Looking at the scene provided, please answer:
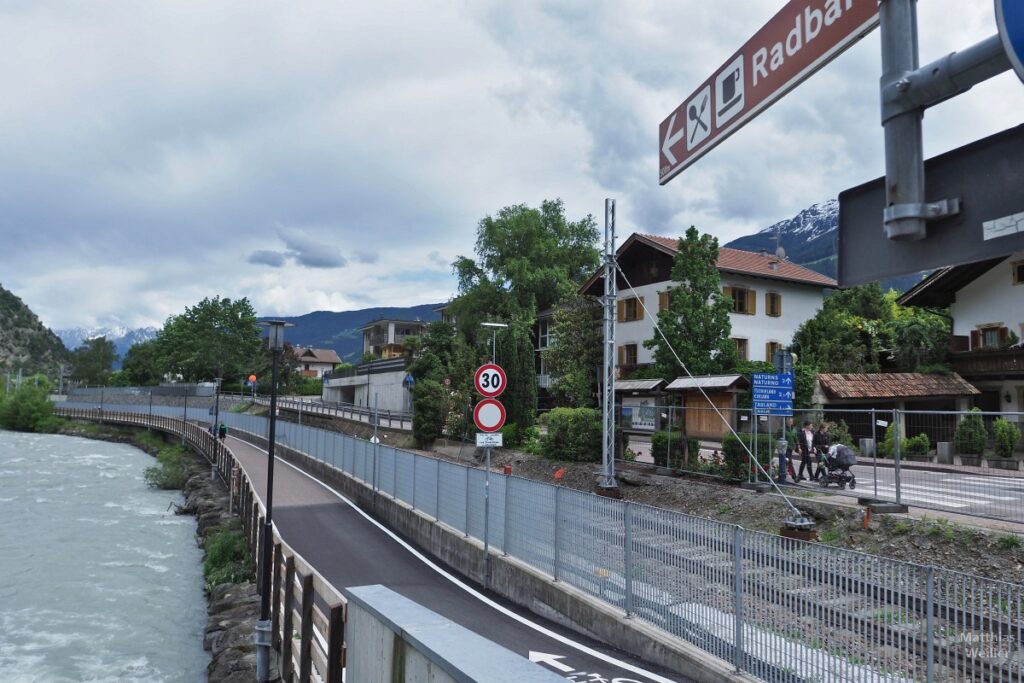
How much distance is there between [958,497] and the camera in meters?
14.2

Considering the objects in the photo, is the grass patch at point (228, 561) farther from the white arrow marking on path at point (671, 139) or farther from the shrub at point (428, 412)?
the white arrow marking on path at point (671, 139)

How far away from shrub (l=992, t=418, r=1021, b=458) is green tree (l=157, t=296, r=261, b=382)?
100675mm

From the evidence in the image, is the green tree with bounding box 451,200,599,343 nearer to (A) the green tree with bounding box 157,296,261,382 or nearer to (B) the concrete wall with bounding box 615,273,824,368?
(B) the concrete wall with bounding box 615,273,824,368

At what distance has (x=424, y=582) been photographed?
14508 millimetres

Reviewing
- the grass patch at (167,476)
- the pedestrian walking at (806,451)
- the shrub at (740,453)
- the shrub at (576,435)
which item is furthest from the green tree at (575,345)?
the grass patch at (167,476)

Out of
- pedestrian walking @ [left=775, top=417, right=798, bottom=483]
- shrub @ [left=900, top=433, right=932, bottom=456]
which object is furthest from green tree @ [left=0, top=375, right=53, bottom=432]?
shrub @ [left=900, top=433, right=932, bottom=456]

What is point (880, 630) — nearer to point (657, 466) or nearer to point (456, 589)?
point (456, 589)

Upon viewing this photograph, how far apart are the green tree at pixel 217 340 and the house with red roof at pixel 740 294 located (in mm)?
75504

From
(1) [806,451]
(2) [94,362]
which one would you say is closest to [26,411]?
(2) [94,362]

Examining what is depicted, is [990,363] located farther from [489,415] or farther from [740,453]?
[489,415]

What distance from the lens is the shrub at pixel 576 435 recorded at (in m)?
26.9

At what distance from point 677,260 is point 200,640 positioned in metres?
20.2

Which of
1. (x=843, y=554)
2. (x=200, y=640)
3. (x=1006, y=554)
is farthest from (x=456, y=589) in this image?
(x=1006, y=554)

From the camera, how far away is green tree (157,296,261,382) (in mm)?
104062
